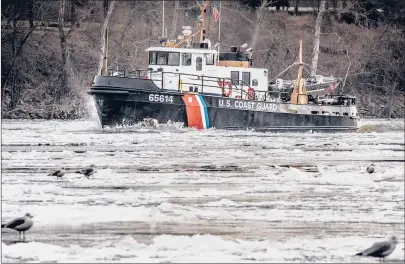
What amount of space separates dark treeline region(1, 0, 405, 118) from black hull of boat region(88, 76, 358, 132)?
899 cm

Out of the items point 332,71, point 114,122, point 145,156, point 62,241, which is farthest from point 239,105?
point 62,241

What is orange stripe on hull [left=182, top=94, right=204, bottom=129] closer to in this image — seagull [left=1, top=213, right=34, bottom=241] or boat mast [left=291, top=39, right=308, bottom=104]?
boat mast [left=291, top=39, right=308, bottom=104]

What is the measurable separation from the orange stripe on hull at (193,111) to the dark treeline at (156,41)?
9.96 meters

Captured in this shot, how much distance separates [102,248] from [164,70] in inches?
865

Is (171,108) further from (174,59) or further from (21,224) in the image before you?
(21,224)

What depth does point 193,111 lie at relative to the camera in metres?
31.9

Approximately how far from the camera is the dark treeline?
140 ft

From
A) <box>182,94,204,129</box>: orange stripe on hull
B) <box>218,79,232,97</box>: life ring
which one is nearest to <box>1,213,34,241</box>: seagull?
<box>182,94,204,129</box>: orange stripe on hull

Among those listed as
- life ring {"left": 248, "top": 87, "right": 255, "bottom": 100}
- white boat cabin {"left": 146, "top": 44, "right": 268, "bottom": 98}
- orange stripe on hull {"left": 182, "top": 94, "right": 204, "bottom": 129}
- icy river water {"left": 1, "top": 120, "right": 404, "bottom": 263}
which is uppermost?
white boat cabin {"left": 146, "top": 44, "right": 268, "bottom": 98}

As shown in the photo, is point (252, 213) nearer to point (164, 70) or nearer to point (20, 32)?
point (164, 70)

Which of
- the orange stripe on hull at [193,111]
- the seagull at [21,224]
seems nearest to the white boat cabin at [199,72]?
the orange stripe on hull at [193,111]

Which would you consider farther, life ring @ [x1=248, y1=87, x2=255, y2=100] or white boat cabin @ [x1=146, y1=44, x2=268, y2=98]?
life ring @ [x1=248, y1=87, x2=255, y2=100]

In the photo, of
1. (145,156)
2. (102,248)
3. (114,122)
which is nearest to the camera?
(102,248)

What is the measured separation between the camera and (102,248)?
1106 centimetres
